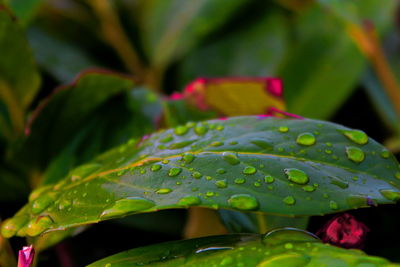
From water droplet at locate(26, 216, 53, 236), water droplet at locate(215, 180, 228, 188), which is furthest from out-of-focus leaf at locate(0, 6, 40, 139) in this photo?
water droplet at locate(215, 180, 228, 188)

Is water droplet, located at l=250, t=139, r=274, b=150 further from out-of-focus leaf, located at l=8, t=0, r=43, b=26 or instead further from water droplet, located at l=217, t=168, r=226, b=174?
out-of-focus leaf, located at l=8, t=0, r=43, b=26

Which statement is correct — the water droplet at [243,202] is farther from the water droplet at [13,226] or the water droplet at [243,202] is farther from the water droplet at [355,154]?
the water droplet at [13,226]

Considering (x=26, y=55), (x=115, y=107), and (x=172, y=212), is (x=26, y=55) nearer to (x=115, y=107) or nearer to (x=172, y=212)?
(x=115, y=107)

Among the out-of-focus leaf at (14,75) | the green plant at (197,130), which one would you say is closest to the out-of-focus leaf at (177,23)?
the green plant at (197,130)

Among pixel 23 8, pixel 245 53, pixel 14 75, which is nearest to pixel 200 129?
pixel 14 75

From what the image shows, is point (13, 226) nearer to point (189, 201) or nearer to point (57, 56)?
point (189, 201)

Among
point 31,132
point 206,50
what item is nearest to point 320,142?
point 31,132
